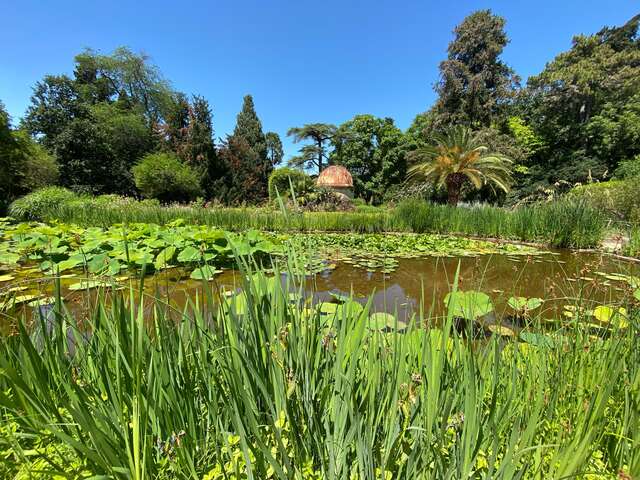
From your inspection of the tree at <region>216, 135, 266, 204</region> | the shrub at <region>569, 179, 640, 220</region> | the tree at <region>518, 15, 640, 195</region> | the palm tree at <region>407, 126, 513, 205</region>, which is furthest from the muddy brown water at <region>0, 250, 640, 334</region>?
the tree at <region>518, 15, 640, 195</region>

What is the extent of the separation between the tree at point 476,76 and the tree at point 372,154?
5.06m

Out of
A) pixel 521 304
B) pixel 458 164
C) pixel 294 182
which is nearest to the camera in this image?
pixel 521 304

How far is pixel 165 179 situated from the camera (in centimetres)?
1711

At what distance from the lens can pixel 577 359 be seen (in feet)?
3.83

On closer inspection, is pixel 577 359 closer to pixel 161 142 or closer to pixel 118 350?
pixel 118 350

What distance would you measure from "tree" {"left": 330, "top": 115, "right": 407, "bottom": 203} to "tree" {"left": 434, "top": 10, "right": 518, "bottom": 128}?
5.06 meters

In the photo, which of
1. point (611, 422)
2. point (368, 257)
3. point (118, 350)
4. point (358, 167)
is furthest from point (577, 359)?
point (358, 167)

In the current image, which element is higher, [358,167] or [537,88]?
[537,88]

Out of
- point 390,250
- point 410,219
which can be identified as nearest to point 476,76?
point 410,219

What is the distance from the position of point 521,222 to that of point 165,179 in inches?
686

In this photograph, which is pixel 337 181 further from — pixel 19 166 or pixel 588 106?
pixel 588 106

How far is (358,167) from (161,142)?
15.2 m

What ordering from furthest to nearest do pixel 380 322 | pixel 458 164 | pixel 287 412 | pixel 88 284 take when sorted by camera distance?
pixel 458 164
pixel 380 322
pixel 88 284
pixel 287 412

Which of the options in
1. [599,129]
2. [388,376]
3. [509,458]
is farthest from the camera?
[599,129]
